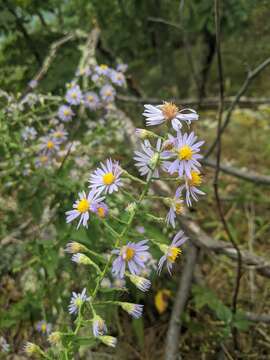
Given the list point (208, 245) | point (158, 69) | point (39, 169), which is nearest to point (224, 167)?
point (208, 245)

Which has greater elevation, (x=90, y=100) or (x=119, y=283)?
(x=90, y=100)

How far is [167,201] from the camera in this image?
1169 mm

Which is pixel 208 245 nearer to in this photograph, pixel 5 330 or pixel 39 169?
pixel 39 169

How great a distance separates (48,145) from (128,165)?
46 cm

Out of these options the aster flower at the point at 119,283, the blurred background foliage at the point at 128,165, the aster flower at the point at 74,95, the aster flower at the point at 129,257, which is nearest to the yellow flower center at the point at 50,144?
the blurred background foliage at the point at 128,165

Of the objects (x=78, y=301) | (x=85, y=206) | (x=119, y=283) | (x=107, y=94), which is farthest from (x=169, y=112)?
(x=107, y=94)

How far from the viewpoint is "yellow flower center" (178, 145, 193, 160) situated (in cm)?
111

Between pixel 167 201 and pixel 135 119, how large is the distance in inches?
95.8

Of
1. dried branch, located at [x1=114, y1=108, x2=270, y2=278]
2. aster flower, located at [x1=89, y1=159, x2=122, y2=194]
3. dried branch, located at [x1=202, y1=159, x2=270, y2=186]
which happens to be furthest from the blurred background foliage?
aster flower, located at [x1=89, y1=159, x2=122, y2=194]

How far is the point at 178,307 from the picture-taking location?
1.96 meters

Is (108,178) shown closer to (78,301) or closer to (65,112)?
(78,301)

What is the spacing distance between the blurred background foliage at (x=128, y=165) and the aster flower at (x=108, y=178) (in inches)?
18.4

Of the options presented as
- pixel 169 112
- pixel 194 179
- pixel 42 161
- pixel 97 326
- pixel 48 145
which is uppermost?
pixel 48 145

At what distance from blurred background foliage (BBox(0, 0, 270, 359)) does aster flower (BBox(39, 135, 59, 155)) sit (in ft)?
0.44
